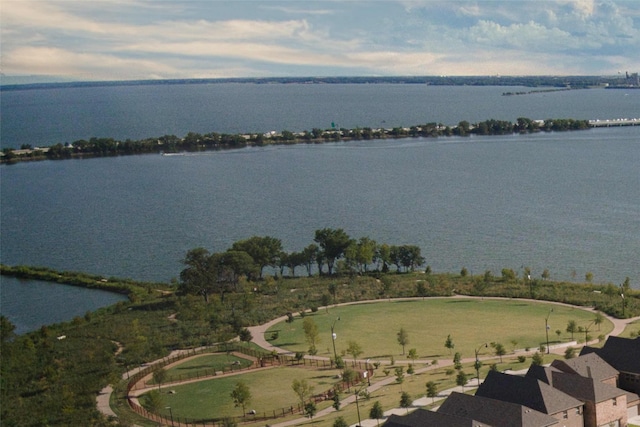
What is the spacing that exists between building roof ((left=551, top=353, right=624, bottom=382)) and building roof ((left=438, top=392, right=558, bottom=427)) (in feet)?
15.0

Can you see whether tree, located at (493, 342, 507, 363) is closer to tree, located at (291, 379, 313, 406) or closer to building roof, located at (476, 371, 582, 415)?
building roof, located at (476, 371, 582, 415)

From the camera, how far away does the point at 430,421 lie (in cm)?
3025

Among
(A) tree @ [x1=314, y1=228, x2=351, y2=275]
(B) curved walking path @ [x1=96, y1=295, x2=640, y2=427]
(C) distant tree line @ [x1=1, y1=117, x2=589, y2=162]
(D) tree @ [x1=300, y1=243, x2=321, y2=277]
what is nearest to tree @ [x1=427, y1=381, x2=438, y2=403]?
(B) curved walking path @ [x1=96, y1=295, x2=640, y2=427]

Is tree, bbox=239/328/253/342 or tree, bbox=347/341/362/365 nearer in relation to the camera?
tree, bbox=347/341/362/365

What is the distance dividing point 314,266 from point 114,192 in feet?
164

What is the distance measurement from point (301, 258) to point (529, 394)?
130 ft

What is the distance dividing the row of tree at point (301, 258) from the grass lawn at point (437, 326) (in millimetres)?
10226

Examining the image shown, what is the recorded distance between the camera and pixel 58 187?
126m

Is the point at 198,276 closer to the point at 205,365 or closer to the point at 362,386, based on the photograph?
the point at 205,365

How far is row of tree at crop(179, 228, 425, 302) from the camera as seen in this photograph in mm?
64562

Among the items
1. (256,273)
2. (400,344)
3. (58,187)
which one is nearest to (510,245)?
(256,273)

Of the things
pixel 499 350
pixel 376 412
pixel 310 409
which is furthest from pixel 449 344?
pixel 310 409

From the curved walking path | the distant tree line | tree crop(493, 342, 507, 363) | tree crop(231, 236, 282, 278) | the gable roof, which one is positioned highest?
the distant tree line

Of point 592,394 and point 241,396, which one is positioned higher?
point 592,394
